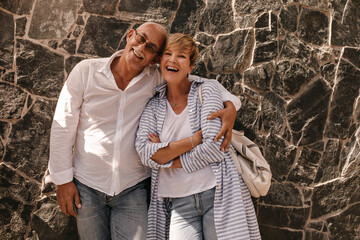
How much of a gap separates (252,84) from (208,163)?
3.81ft

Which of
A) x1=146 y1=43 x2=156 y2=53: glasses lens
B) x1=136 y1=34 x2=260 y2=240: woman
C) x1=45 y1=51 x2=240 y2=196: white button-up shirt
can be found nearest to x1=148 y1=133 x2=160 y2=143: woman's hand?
x1=136 y1=34 x2=260 y2=240: woman

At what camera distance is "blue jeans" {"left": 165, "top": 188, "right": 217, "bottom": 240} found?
83.6 inches

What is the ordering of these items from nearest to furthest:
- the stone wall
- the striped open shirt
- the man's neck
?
the striped open shirt → the man's neck → the stone wall

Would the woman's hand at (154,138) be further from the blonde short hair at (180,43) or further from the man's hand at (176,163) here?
the blonde short hair at (180,43)

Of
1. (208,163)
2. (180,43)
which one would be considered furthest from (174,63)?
(208,163)

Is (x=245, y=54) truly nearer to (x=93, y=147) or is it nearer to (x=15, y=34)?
(x=93, y=147)

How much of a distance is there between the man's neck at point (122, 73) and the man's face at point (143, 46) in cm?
6

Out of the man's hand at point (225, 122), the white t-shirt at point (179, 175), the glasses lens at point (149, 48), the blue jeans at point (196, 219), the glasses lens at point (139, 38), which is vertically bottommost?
the blue jeans at point (196, 219)

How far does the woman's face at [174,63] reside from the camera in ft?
7.45

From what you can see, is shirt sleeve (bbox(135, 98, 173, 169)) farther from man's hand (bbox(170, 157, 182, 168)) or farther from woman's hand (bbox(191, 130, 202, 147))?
woman's hand (bbox(191, 130, 202, 147))

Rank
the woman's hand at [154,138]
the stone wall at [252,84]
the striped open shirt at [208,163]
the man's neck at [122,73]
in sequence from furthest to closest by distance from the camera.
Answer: the stone wall at [252,84]
the man's neck at [122,73]
the woman's hand at [154,138]
the striped open shirt at [208,163]

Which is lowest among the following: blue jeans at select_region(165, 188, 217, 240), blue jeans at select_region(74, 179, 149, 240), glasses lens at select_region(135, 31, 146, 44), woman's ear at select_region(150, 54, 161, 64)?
blue jeans at select_region(74, 179, 149, 240)

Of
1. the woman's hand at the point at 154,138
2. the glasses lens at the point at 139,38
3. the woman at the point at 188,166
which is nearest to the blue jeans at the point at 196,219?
the woman at the point at 188,166

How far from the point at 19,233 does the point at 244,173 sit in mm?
2341
